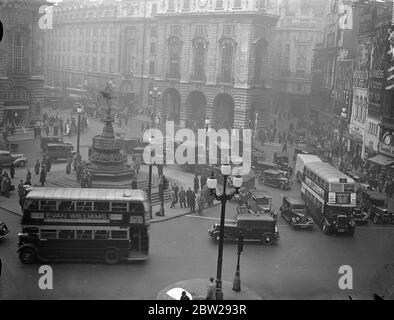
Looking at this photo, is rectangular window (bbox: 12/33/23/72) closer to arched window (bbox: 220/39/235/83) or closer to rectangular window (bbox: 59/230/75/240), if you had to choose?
arched window (bbox: 220/39/235/83)

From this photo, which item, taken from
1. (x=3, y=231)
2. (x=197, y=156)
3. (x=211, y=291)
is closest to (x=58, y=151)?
(x=197, y=156)

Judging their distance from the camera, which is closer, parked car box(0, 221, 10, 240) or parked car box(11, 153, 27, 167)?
parked car box(0, 221, 10, 240)

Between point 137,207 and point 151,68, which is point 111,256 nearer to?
point 137,207

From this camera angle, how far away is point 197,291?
2120 cm

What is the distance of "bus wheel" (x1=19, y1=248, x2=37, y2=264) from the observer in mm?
23562

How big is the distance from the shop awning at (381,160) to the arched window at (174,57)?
1410 inches

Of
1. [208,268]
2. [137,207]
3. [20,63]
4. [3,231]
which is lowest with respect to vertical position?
[208,268]

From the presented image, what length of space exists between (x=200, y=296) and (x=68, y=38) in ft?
304

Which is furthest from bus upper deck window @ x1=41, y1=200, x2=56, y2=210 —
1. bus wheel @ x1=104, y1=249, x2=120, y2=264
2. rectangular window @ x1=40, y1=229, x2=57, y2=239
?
bus wheel @ x1=104, y1=249, x2=120, y2=264

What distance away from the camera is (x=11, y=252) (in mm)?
24844

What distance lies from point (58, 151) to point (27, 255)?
24255 mm

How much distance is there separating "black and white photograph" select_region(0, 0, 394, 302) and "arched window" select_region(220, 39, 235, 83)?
199 millimetres

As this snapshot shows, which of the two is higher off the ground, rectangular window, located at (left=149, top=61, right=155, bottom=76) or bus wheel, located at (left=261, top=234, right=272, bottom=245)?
rectangular window, located at (left=149, top=61, right=155, bottom=76)
